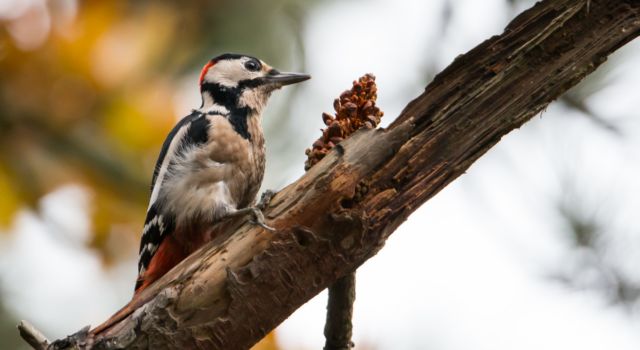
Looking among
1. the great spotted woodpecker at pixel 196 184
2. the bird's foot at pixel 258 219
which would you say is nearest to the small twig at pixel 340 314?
the bird's foot at pixel 258 219

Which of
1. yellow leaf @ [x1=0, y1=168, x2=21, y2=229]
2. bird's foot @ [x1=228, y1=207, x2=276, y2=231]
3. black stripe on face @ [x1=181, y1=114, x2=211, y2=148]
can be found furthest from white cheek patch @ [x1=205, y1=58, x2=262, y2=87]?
bird's foot @ [x1=228, y1=207, x2=276, y2=231]

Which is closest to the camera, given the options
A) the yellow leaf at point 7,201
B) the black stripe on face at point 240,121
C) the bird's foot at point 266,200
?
the bird's foot at point 266,200

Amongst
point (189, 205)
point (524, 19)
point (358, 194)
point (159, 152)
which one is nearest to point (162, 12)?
point (159, 152)

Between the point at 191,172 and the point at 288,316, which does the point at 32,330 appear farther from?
the point at 191,172

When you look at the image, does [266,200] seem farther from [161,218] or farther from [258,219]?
[161,218]

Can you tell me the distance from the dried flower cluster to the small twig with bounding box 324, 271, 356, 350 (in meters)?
0.33

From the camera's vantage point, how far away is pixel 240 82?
2932 millimetres

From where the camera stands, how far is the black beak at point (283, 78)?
283cm

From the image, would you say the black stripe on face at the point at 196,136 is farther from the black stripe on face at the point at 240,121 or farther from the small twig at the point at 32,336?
the small twig at the point at 32,336

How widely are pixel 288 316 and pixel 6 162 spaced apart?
3.21ft

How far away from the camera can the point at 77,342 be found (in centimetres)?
175

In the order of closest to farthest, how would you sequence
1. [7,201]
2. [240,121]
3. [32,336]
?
[32,336], [7,201], [240,121]

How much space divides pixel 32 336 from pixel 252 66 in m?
1.53

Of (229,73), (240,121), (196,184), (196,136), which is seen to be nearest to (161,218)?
(196,184)
